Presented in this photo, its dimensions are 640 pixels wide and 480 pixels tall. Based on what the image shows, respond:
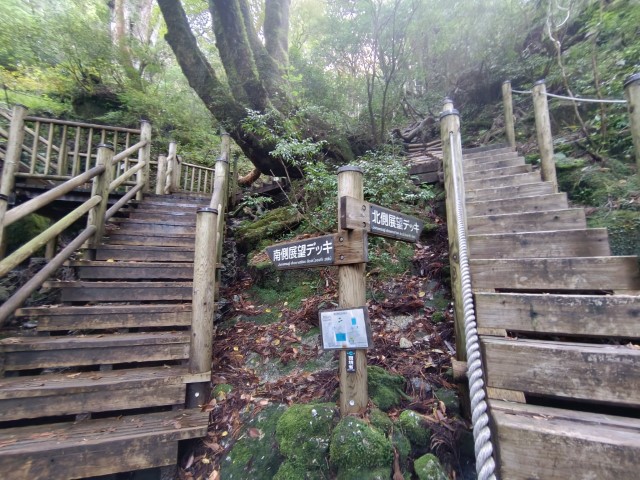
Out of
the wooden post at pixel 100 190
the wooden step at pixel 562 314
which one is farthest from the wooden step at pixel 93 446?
the wooden post at pixel 100 190

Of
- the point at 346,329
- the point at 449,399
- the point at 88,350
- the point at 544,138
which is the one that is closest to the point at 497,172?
the point at 544,138

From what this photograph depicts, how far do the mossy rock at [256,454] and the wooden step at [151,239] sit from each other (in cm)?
290

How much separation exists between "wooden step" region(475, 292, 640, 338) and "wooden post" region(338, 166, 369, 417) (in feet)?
2.82

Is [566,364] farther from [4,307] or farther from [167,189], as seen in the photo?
[167,189]

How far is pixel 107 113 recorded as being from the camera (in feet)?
31.8

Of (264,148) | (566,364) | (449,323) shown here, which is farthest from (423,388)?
(264,148)

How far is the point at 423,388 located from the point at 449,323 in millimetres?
858

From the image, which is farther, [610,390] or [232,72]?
[232,72]

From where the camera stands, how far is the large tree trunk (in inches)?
255

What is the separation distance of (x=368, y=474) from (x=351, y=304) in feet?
3.27

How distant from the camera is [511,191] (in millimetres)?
3799

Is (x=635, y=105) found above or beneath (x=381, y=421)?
above

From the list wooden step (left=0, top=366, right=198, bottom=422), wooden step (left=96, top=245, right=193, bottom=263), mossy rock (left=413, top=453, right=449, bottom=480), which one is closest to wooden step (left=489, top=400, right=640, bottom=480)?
mossy rock (left=413, top=453, right=449, bottom=480)

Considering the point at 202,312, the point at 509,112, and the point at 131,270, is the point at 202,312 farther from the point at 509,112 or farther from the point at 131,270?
the point at 509,112
